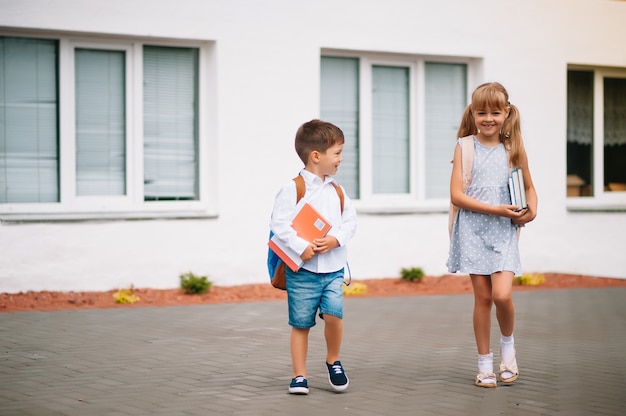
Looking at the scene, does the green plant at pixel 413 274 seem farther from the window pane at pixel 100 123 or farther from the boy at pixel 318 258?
the boy at pixel 318 258

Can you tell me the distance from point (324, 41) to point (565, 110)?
3755mm

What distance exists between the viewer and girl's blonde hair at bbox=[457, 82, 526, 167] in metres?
6.64

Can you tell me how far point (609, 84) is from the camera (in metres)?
15.4

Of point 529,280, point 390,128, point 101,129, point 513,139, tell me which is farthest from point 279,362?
point 390,128

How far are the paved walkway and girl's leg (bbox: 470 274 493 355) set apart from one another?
0.32 meters

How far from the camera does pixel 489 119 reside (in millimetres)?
6668

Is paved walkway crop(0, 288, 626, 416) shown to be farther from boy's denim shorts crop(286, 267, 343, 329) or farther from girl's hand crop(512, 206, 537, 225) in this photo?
girl's hand crop(512, 206, 537, 225)

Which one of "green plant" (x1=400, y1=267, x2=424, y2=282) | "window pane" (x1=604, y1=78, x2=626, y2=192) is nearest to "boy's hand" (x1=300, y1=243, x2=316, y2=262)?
"green plant" (x1=400, y1=267, x2=424, y2=282)

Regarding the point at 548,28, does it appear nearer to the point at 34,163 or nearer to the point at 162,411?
the point at 34,163

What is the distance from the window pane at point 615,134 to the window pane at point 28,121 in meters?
8.04

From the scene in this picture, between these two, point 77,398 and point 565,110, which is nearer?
point 77,398

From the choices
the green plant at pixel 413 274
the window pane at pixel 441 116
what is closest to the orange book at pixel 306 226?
the green plant at pixel 413 274

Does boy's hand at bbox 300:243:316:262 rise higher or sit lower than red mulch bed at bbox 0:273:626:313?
higher

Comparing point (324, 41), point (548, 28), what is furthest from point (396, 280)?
point (548, 28)
